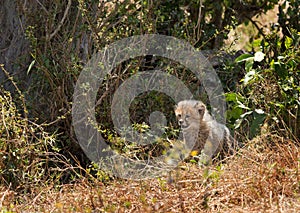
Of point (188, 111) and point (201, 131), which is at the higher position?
point (188, 111)

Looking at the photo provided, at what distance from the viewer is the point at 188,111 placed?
20.1 feet

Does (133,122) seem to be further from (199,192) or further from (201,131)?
(199,192)

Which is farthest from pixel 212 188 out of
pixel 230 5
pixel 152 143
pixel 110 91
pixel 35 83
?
pixel 230 5

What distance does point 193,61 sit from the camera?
6277 mm

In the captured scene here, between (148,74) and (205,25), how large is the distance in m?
1.62

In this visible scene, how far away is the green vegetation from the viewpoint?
4805mm

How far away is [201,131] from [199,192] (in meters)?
1.57

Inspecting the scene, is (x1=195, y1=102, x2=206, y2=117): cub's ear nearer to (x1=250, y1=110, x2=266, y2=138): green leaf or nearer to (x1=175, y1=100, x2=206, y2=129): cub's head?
(x1=175, y1=100, x2=206, y2=129): cub's head

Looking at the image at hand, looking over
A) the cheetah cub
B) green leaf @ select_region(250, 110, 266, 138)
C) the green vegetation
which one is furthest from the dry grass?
the cheetah cub

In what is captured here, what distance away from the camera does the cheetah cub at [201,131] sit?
612 centimetres

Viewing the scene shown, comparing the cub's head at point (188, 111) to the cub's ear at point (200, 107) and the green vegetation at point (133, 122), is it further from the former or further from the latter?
the green vegetation at point (133, 122)

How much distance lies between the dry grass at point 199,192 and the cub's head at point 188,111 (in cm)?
84

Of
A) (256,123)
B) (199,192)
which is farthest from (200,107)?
(199,192)

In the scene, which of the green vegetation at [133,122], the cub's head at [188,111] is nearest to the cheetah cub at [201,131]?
the cub's head at [188,111]
